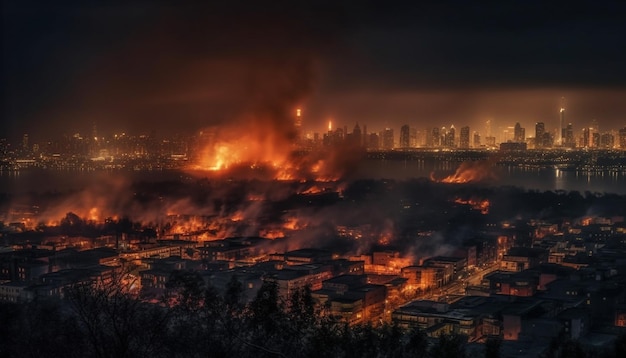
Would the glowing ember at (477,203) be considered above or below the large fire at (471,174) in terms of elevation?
below

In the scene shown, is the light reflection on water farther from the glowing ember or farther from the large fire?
the glowing ember

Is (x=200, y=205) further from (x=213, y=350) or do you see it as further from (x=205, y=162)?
(x=213, y=350)

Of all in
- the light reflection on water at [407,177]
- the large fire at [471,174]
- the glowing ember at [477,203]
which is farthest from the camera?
the large fire at [471,174]

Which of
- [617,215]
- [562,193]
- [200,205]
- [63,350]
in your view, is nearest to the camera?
[63,350]

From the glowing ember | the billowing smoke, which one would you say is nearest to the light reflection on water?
the billowing smoke

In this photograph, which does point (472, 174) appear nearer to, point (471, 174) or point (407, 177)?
point (471, 174)

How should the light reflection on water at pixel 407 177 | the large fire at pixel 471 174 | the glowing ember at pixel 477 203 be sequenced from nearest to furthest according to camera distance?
the glowing ember at pixel 477 203
the light reflection on water at pixel 407 177
the large fire at pixel 471 174

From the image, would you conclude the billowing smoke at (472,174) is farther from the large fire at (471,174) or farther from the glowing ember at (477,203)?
the glowing ember at (477,203)

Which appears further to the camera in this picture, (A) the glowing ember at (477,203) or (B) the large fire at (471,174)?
(B) the large fire at (471,174)

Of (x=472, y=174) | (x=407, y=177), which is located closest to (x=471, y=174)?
(x=472, y=174)

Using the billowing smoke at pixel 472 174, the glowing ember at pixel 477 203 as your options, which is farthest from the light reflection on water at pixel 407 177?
the glowing ember at pixel 477 203

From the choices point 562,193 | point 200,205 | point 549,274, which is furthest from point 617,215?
point 200,205
